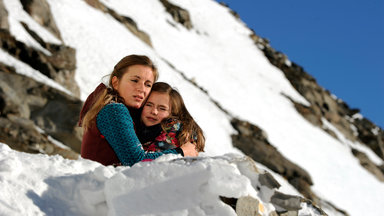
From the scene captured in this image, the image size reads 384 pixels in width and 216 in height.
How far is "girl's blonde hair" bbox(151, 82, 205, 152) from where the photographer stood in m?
4.09

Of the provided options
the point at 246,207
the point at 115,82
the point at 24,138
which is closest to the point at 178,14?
the point at 24,138

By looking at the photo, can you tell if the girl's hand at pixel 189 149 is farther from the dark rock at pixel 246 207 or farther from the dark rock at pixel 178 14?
the dark rock at pixel 178 14

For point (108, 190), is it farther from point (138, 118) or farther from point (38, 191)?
point (138, 118)

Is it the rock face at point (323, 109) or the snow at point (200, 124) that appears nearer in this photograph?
the snow at point (200, 124)

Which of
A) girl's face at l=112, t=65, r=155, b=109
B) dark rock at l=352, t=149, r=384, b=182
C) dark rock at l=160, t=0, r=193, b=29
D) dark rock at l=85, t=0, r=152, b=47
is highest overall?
dark rock at l=160, t=0, r=193, b=29

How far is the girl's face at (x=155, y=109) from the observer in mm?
4238

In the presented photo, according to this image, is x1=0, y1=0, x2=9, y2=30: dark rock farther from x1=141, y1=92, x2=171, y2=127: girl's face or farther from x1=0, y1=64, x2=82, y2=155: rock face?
x1=141, y1=92, x2=171, y2=127: girl's face

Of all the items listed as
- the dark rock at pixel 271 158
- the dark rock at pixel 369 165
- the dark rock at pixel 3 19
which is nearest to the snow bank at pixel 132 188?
the dark rock at pixel 3 19

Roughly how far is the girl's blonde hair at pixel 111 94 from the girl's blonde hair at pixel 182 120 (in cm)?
20

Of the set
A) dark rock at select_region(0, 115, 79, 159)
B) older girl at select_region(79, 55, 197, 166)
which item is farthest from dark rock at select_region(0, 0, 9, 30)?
older girl at select_region(79, 55, 197, 166)

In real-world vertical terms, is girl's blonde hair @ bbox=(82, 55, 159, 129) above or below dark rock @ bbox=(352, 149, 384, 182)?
below

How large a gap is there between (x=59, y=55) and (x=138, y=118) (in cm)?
1004

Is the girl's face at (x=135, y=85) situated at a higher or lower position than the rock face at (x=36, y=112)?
higher

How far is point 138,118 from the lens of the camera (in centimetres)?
440
